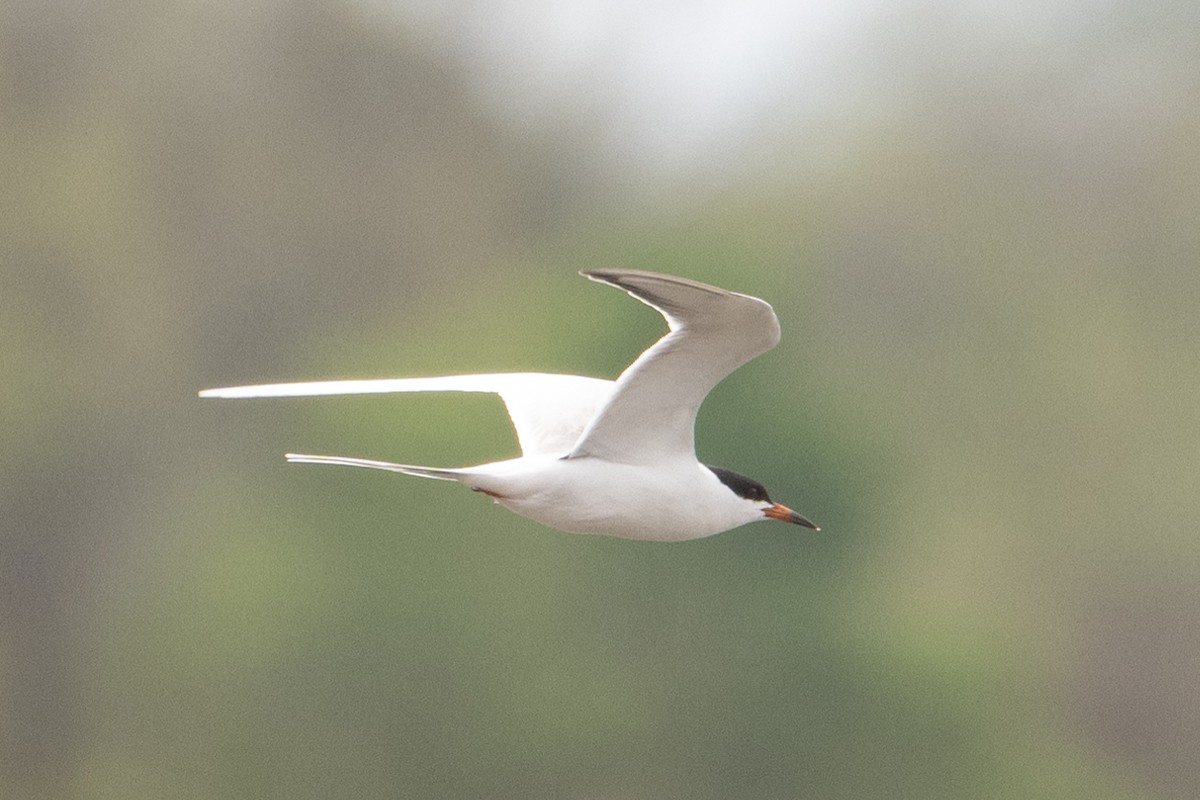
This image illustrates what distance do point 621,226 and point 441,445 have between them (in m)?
5.41

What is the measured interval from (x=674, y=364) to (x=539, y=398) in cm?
68

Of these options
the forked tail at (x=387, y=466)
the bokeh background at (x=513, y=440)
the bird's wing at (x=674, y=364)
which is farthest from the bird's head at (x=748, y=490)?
the bokeh background at (x=513, y=440)

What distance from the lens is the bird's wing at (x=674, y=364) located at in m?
3.23

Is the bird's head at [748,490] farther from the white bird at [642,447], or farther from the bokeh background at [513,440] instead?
the bokeh background at [513,440]

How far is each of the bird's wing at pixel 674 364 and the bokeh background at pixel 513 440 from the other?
10677mm

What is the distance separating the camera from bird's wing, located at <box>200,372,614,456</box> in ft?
12.9

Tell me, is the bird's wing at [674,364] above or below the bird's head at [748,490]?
above

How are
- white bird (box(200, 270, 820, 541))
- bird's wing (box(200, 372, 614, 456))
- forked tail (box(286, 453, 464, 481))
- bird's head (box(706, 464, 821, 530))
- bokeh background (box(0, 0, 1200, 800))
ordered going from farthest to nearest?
1. bokeh background (box(0, 0, 1200, 800))
2. bird's head (box(706, 464, 821, 530))
3. bird's wing (box(200, 372, 614, 456))
4. white bird (box(200, 270, 820, 541))
5. forked tail (box(286, 453, 464, 481))

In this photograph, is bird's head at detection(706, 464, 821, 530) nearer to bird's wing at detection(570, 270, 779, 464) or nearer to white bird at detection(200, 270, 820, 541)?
white bird at detection(200, 270, 820, 541)

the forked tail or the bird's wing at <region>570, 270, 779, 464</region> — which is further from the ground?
the bird's wing at <region>570, 270, 779, 464</region>

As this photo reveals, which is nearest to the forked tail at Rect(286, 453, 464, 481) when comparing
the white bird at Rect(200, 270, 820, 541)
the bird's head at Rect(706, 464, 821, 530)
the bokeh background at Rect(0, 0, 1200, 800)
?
the white bird at Rect(200, 270, 820, 541)

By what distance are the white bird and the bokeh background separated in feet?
34.5

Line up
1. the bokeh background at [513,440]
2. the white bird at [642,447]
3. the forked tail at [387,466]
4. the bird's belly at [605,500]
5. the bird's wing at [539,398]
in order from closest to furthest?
the forked tail at [387,466]
the white bird at [642,447]
the bird's belly at [605,500]
the bird's wing at [539,398]
the bokeh background at [513,440]

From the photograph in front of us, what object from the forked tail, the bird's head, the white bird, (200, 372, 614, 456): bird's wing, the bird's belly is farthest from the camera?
the bird's head
